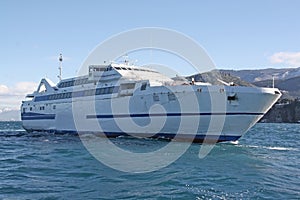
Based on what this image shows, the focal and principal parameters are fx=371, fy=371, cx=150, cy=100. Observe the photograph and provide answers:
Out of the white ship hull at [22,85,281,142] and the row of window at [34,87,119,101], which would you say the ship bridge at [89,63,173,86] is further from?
the white ship hull at [22,85,281,142]

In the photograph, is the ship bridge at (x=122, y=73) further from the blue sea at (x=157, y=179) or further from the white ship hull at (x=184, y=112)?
the blue sea at (x=157, y=179)

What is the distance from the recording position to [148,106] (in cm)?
3127

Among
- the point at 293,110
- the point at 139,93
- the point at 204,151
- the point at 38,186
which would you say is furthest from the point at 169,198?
the point at 293,110

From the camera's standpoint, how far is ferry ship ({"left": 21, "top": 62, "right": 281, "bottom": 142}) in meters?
27.0

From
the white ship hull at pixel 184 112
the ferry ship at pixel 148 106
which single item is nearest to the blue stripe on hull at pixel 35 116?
the ferry ship at pixel 148 106

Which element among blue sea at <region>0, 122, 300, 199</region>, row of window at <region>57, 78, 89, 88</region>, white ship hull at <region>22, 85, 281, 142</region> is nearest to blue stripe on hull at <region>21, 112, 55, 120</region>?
row of window at <region>57, 78, 89, 88</region>

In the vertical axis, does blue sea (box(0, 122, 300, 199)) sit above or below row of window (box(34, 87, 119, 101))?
below

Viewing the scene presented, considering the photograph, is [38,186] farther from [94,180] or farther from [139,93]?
[139,93]

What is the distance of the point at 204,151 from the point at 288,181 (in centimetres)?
964

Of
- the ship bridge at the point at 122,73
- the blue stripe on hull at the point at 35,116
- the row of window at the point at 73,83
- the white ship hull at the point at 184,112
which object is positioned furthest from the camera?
the blue stripe on hull at the point at 35,116

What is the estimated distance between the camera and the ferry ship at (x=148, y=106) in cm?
2698

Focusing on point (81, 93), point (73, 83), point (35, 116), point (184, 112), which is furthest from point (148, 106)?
point (35, 116)

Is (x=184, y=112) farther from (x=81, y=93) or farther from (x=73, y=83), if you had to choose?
(x=73, y=83)

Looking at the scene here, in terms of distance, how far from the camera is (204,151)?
23328 millimetres
